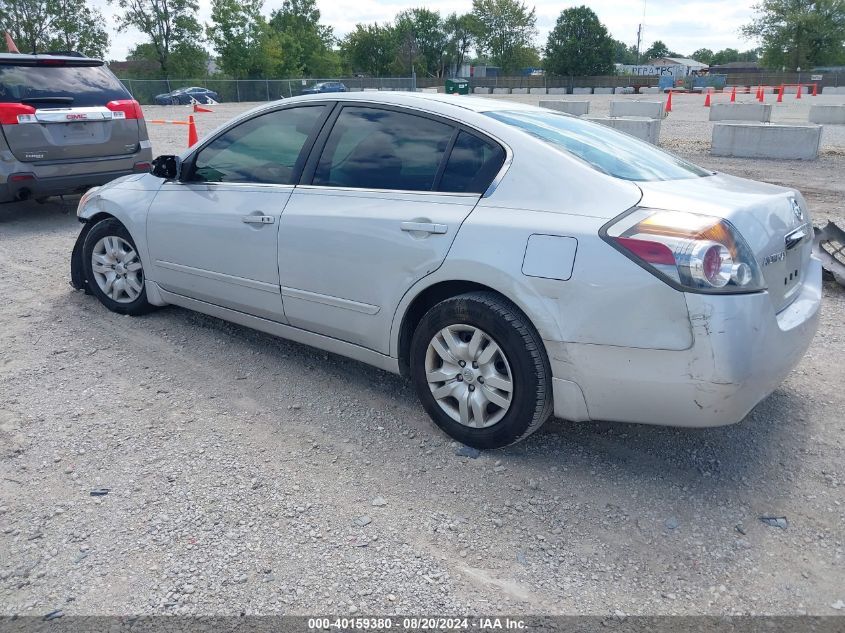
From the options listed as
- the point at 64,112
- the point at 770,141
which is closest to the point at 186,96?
the point at 770,141

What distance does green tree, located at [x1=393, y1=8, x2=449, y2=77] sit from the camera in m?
99.8

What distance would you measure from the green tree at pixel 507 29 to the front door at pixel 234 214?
102679mm

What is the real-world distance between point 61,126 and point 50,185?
656 millimetres

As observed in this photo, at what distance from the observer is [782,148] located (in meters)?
12.5

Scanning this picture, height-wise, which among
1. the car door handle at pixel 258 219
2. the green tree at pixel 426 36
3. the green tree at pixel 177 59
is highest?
the green tree at pixel 426 36

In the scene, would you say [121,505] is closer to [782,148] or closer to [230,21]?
[782,148]

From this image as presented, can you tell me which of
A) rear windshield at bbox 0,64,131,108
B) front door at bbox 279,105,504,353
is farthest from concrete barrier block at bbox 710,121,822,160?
front door at bbox 279,105,504,353

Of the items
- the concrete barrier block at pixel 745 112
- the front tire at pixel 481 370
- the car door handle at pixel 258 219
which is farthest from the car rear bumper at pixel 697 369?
the concrete barrier block at pixel 745 112

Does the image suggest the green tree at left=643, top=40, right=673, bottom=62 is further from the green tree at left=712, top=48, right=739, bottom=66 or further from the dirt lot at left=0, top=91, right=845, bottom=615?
the dirt lot at left=0, top=91, right=845, bottom=615

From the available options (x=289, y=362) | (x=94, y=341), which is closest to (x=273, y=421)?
(x=289, y=362)

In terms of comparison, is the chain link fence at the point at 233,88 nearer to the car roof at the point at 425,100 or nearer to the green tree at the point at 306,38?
the green tree at the point at 306,38

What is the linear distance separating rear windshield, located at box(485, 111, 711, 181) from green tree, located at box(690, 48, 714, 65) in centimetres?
16055

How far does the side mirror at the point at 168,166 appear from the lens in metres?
4.46

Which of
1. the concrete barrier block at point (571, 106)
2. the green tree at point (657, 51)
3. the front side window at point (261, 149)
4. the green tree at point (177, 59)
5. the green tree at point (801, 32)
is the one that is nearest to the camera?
the front side window at point (261, 149)
